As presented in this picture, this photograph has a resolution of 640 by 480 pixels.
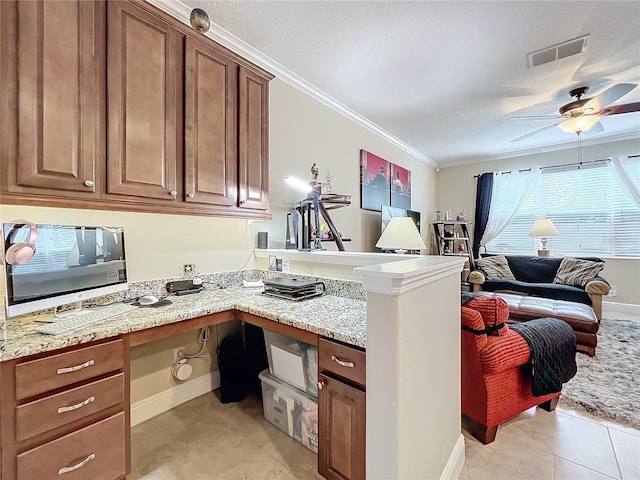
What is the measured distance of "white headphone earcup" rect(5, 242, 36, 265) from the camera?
3.59 ft

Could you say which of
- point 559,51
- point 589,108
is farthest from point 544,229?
point 559,51

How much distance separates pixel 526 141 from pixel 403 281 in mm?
5098

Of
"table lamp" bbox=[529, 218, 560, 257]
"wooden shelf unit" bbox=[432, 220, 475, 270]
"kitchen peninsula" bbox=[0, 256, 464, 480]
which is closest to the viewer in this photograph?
"kitchen peninsula" bbox=[0, 256, 464, 480]

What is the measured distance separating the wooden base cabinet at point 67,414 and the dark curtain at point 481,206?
19.0 ft

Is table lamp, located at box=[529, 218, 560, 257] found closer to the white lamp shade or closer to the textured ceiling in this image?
the white lamp shade

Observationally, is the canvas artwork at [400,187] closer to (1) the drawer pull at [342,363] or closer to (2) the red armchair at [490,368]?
(2) the red armchair at [490,368]

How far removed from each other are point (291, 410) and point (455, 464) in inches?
35.5

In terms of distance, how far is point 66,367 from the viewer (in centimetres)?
110

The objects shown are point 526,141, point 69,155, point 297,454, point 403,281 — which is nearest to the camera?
point 403,281

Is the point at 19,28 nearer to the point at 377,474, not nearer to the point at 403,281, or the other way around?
the point at 403,281

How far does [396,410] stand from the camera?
96 cm

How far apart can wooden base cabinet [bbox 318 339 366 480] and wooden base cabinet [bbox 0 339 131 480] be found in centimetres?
90

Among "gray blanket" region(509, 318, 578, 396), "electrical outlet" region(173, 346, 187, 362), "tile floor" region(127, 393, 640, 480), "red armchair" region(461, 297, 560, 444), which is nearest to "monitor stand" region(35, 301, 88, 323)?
"electrical outlet" region(173, 346, 187, 362)

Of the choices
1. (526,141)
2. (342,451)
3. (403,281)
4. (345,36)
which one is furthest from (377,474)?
(526,141)
